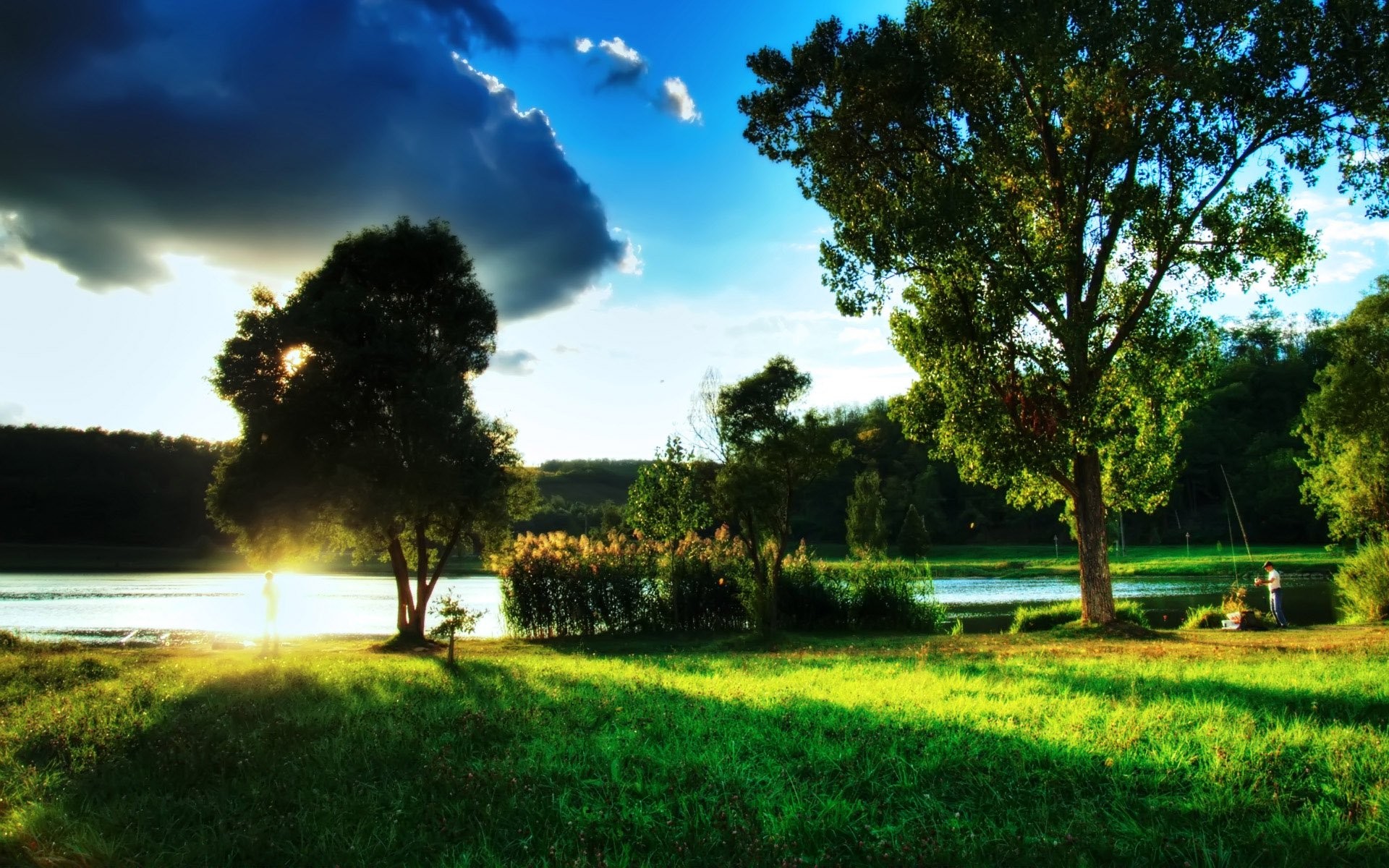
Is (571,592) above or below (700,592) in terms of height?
above

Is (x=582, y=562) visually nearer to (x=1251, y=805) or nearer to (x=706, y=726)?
(x=706, y=726)

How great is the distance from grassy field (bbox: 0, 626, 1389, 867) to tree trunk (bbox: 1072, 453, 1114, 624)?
9408mm

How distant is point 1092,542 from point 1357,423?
2086cm

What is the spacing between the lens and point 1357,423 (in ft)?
101

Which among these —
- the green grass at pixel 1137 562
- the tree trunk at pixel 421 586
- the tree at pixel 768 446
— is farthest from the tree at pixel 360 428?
the green grass at pixel 1137 562

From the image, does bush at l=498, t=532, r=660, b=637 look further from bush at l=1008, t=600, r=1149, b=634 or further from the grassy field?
the grassy field

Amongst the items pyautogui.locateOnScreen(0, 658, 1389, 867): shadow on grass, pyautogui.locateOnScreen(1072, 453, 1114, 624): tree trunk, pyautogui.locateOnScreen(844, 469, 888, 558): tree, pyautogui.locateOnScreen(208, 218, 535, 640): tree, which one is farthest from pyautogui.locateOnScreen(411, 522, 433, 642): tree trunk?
pyautogui.locateOnScreen(844, 469, 888, 558): tree

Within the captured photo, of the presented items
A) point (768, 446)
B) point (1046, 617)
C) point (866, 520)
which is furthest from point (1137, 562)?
point (768, 446)

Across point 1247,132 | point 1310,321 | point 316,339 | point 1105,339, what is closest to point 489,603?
point 316,339

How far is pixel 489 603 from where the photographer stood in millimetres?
40844

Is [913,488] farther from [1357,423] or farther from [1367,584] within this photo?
[1367,584]

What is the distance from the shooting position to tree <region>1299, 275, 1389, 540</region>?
1190 inches

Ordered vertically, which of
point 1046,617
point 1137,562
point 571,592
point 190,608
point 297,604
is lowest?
point 1137,562

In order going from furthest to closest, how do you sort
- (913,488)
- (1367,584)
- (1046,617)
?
(913,488)
(1367,584)
(1046,617)
